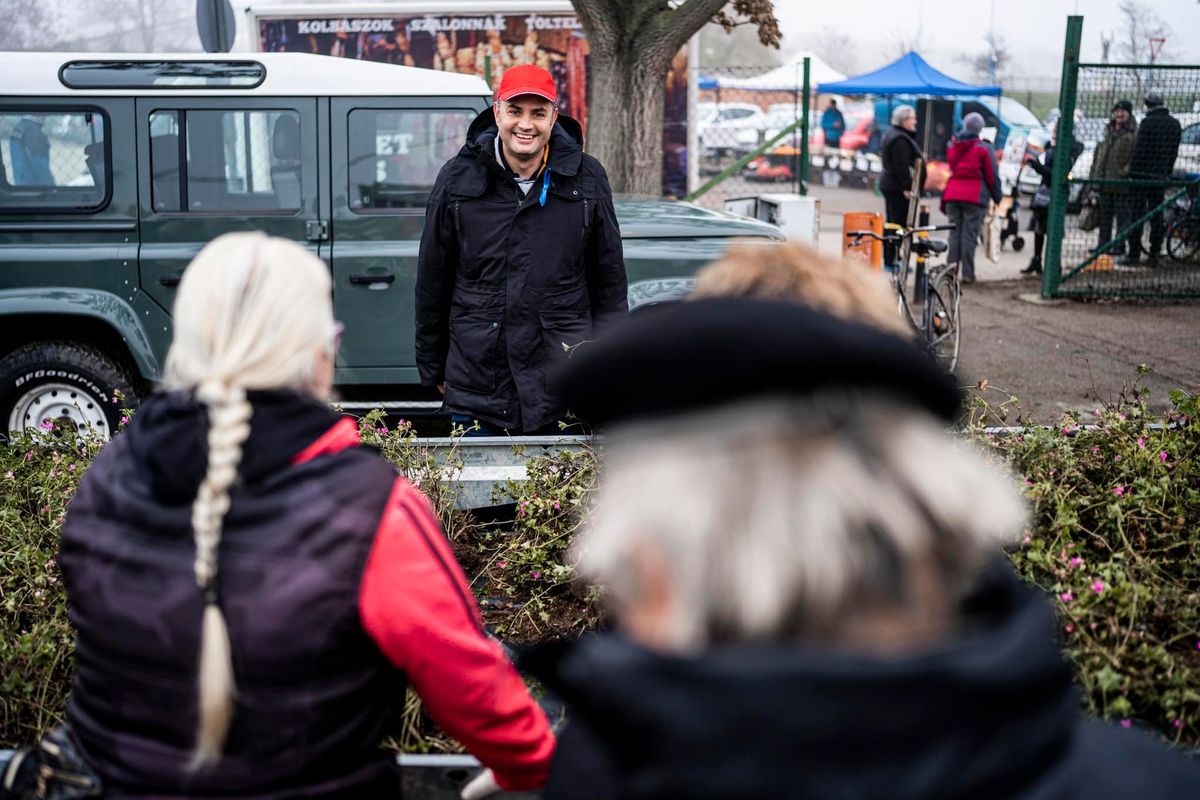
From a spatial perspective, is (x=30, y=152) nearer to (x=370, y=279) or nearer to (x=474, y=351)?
(x=370, y=279)

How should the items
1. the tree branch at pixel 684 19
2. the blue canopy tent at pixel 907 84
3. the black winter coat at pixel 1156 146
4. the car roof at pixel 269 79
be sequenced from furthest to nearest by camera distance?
1. the blue canopy tent at pixel 907 84
2. the black winter coat at pixel 1156 146
3. the tree branch at pixel 684 19
4. the car roof at pixel 269 79

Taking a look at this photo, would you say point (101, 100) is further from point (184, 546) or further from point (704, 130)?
point (704, 130)

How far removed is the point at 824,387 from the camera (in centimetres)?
122

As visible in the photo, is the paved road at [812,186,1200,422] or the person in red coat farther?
the person in red coat

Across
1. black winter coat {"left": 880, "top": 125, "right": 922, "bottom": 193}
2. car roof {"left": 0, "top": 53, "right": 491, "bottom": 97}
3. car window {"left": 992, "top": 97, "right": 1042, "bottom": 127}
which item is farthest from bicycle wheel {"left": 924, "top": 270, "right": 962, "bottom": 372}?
car window {"left": 992, "top": 97, "right": 1042, "bottom": 127}

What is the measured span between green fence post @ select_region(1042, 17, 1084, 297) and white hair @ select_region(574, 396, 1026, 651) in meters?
11.8

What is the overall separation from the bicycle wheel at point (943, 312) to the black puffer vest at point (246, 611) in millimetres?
8456

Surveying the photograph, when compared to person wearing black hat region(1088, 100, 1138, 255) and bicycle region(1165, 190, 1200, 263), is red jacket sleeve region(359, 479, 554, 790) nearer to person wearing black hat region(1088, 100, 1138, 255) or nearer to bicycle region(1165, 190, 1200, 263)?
person wearing black hat region(1088, 100, 1138, 255)

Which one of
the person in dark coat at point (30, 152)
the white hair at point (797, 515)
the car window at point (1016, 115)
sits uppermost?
the car window at point (1016, 115)

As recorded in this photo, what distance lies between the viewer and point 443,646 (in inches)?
72.6

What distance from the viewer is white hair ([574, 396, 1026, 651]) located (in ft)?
3.88

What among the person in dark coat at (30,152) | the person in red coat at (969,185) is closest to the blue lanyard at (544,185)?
the person in dark coat at (30,152)

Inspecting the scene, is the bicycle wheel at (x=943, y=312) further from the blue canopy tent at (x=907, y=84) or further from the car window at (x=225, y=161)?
the blue canopy tent at (x=907, y=84)

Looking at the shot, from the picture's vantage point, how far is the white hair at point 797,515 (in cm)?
118
